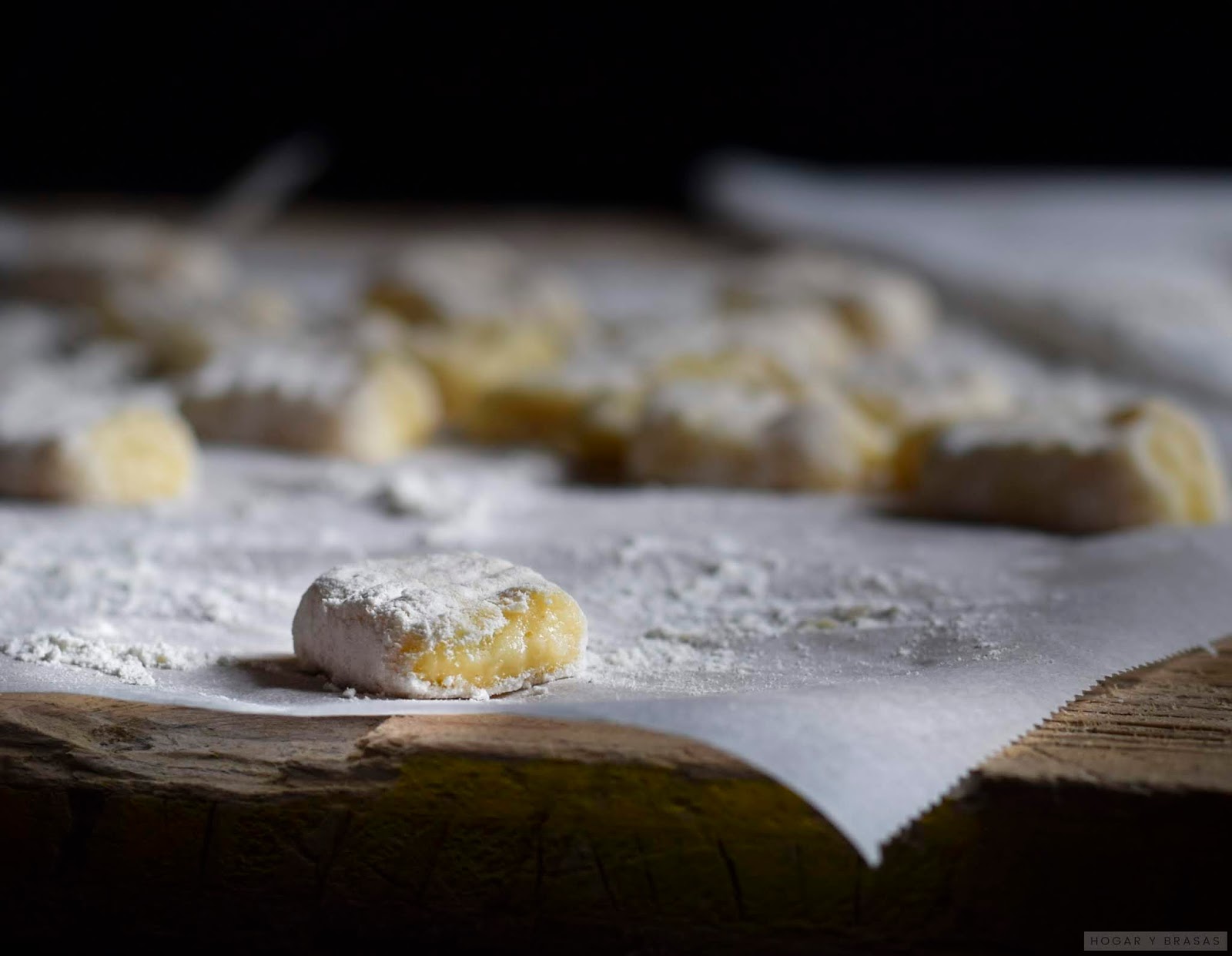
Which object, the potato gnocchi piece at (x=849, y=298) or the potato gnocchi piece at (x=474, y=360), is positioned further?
the potato gnocchi piece at (x=849, y=298)

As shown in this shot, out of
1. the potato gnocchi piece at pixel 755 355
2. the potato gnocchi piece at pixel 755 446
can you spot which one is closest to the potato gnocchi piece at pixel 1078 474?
the potato gnocchi piece at pixel 755 446

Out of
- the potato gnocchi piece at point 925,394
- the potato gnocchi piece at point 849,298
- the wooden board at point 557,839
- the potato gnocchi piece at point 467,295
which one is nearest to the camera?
the wooden board at point 557,839

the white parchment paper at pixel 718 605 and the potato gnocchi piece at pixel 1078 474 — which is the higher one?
the potato gnocchi piece at pixel 1078 474

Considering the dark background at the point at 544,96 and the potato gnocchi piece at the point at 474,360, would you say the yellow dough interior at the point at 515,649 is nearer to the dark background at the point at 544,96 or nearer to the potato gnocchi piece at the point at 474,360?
the potato gnocchi piece at the point at 474,360

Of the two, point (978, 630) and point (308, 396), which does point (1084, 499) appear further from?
point (308, 396)

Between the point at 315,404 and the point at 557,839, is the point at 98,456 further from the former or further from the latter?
the point at 557,839

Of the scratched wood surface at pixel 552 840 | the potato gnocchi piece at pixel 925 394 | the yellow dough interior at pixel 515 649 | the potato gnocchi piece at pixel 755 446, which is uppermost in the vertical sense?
the potato gnocchi piece at pixel 925 394

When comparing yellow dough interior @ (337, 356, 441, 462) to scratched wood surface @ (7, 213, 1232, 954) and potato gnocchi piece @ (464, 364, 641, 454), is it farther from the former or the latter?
scratched wood surface @ (7, 213, 1232, 954)
